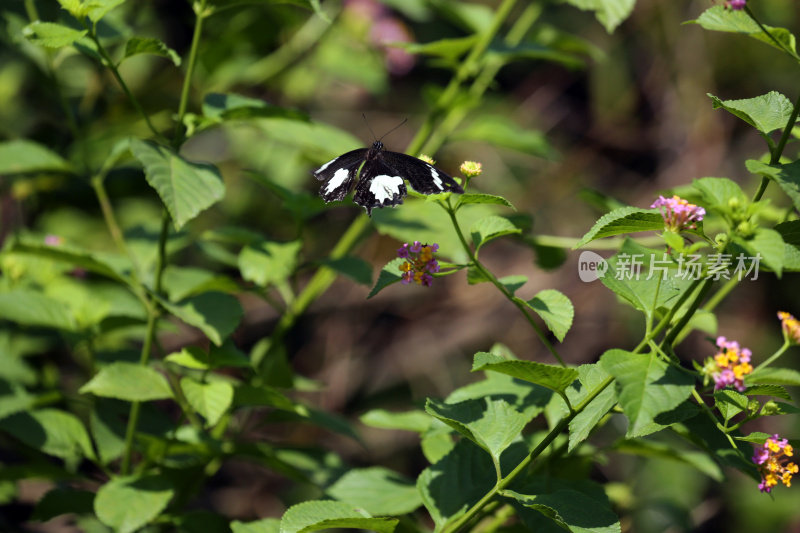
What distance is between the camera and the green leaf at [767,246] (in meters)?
0.74

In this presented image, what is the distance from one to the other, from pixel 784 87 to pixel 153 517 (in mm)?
2990

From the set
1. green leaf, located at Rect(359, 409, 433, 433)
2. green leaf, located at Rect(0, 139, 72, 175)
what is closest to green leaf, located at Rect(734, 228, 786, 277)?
green leaf, located at Rect(359, 409, 433, 433)

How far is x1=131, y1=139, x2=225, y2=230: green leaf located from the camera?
105 centimetres

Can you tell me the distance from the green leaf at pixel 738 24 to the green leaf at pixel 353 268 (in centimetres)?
70

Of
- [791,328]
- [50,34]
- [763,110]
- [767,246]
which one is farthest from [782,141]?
[50,34]

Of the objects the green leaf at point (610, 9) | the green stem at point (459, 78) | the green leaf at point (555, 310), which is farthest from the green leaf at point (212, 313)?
the green leaf at point (610, 9)

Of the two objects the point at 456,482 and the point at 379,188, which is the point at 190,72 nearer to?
the point at 379,188

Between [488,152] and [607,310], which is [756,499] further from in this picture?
[488,152]

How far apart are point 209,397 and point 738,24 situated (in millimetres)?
926

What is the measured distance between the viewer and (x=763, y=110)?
92 centimetres

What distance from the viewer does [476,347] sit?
3.00 meters

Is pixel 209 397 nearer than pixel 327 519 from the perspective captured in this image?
No

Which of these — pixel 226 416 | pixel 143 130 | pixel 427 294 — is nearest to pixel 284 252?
pixel 226 416

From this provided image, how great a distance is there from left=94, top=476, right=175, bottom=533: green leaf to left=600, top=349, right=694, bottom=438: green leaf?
80 centimetres
